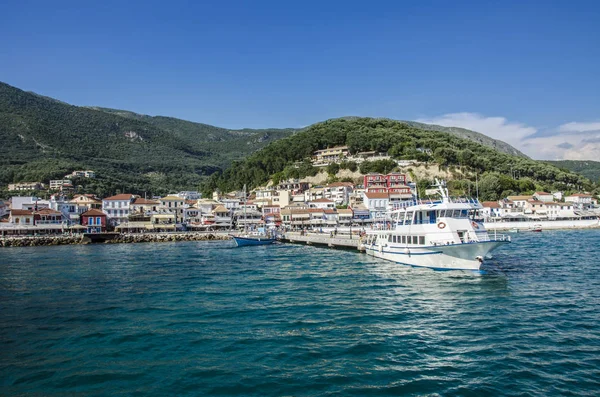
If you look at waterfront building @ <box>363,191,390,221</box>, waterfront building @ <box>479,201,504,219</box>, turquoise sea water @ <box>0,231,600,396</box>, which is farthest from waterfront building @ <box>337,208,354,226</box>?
turquoise sea water @ <box>0,231,600,396</box>

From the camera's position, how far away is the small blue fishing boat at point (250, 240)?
57656 mm

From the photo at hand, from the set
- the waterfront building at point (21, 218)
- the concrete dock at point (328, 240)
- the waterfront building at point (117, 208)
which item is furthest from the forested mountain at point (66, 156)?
the concrete dock at point (328, 240)

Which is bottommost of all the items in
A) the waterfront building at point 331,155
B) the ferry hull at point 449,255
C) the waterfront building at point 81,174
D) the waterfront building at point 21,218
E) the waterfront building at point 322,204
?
the ferry hull at point 449,255

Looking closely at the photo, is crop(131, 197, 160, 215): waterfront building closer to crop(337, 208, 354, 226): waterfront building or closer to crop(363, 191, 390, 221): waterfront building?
crop(337, 208, 354, 226): waterfront building

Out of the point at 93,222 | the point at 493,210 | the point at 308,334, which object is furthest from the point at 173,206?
the point at 308,334

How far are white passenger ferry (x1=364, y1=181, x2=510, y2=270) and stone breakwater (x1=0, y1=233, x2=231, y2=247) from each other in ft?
152

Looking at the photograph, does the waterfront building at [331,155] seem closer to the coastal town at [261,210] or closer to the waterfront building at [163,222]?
the coastal town at [261,210]

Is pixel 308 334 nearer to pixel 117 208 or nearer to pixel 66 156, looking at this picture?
pixel 117 208

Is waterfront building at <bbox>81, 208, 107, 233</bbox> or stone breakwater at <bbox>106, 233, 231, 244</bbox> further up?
waterfront building at <bbox>81, 208, 107, 233</bbox>

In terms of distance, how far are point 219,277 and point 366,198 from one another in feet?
216

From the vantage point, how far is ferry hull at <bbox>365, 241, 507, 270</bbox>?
88.7ft

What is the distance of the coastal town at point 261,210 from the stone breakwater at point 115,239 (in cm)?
749

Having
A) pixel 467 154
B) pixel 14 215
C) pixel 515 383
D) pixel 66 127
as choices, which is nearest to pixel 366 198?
pixel 467 154

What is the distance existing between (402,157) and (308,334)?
4056 inches
